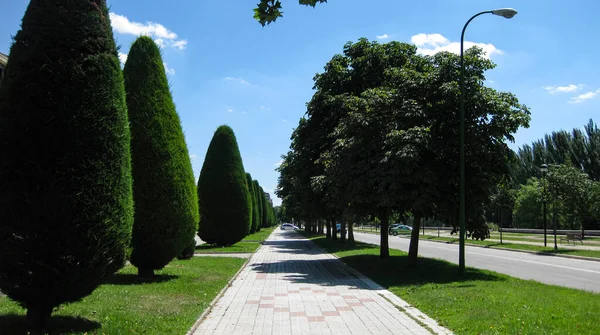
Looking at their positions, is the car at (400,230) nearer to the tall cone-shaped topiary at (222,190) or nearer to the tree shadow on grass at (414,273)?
the tall cone-shaped topiary at (222,190)

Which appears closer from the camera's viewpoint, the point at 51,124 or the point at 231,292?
the point at 51,124

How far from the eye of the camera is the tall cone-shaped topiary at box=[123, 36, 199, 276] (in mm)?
12781

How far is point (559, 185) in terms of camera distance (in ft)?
105

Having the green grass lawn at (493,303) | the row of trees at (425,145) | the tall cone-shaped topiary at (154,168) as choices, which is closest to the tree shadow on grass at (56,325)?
the tall cone-shaped topiary at (154,168)

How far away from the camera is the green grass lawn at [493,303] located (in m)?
7.28

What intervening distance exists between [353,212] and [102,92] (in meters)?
12.6

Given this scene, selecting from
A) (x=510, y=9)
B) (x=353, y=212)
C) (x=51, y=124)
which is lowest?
(x=353, y=212)

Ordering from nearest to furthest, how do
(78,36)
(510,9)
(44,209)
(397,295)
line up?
(44,209), (78,36), (397,295), (510,9)

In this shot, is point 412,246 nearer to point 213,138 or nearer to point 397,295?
point 397,295

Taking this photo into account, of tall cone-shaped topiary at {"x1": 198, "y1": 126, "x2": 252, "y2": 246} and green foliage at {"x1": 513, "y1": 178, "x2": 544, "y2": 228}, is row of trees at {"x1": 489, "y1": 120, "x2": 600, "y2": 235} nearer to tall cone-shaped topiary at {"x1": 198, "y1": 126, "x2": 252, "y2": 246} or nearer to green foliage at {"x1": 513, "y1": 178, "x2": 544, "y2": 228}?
green foliage at {"x1": 513, "y1": 178, "x2": 544, "y2": 228}

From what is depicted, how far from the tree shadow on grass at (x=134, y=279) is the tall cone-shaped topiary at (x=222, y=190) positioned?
13.2 metres

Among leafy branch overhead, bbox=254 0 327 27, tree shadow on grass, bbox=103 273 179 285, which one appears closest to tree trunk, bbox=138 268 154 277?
tree shadow on grass, bbox=103 273 179 285

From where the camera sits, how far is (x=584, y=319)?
7.63 metres

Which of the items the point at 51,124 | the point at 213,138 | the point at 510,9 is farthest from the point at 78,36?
the point at 213,138
